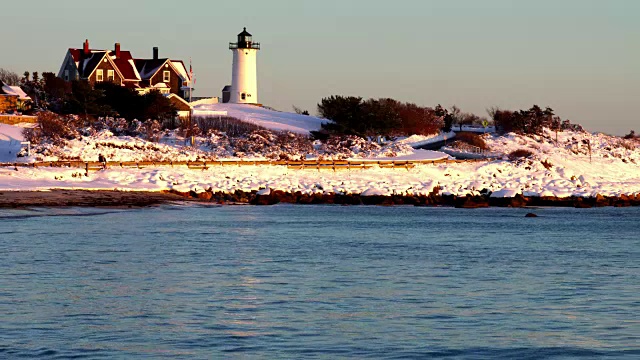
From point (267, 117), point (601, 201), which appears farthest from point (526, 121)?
point (601, 201)

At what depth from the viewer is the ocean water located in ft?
57.0

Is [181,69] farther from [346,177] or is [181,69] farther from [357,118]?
[346,177]

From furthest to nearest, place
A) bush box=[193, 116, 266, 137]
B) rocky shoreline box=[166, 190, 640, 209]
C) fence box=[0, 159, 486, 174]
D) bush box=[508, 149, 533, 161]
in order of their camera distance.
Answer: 1. bush box=[193, 116, 266, 137]
2. bush box=[508, 149, 533, 161]
3. fence box=[0, 159, 486, 174]
4. rocky shoreline box=[166, 190, 640, 209]

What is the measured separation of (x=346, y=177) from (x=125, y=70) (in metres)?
48.2

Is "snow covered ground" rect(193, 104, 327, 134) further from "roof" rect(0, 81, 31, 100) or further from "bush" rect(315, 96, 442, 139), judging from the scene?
"roof" rect(0, 81, 31, 100)

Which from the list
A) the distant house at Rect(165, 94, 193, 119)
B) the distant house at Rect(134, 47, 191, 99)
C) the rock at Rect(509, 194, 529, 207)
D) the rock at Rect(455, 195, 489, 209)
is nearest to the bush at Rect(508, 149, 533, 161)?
the rock at Rect(509, 194, 529, 207)

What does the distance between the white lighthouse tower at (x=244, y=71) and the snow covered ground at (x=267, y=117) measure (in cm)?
237

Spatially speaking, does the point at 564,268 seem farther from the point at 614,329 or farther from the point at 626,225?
the point at 626,225

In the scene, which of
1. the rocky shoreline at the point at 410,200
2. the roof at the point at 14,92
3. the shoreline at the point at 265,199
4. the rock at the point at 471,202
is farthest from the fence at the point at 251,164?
the roof at the point at 14,92

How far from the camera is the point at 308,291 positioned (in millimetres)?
23234

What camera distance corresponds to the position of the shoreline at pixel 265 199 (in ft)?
159

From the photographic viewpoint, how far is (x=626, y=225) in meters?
47.4

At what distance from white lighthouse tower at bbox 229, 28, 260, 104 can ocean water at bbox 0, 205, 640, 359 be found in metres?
73.2

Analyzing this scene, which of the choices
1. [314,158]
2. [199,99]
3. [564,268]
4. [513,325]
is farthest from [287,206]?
[199,99]
